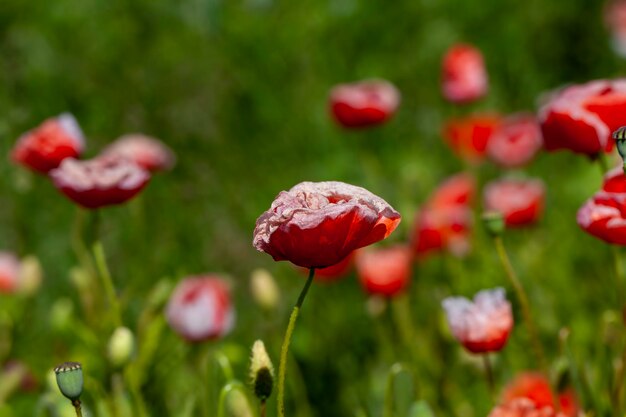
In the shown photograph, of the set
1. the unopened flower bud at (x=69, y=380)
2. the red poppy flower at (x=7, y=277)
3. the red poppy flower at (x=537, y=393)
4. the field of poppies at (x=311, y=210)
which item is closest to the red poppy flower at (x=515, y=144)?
the field of poppies at (x=311, y=210)

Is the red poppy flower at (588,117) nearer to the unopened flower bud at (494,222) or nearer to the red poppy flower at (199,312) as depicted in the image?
the unopened flower bud at (494,222)

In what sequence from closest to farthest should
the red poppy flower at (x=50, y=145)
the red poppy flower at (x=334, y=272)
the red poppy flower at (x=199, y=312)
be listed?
1. the red poppy flower at (x=50, y=145)
2. the red poppy flower at (x=199, y=312)
3. the red poppy flower at (x=334, y=272)

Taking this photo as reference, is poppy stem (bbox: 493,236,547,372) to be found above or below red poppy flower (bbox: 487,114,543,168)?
above

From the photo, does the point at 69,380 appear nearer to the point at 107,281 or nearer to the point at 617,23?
the point at 107,281

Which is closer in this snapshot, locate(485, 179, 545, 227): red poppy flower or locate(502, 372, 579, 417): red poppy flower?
locate(502, 372, 579, 417): red poppy flower

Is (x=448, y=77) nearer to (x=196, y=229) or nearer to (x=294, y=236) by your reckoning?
(x=196, y=229)

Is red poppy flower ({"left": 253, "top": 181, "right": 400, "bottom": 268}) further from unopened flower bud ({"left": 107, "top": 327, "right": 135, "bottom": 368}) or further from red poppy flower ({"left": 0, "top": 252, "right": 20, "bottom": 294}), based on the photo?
red poppy flower ({"left": 0, "top": 252, "right": 20, "bottom": 294})

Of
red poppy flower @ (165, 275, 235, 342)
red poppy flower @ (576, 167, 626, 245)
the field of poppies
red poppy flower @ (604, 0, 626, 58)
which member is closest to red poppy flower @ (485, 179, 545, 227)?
the field of poppies
